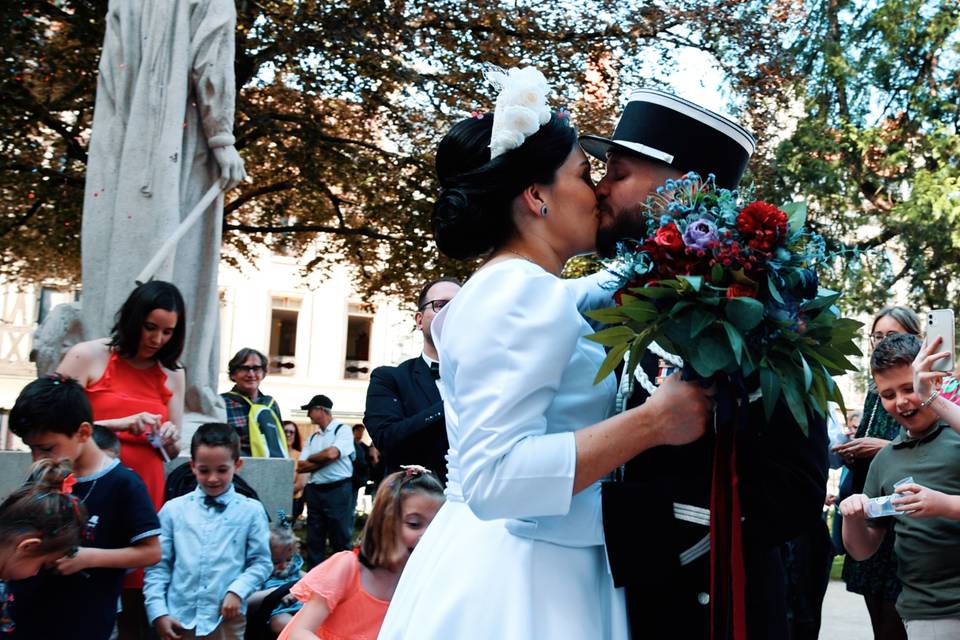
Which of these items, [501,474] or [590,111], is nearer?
[501,474]

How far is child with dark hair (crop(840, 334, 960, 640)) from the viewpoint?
459cm

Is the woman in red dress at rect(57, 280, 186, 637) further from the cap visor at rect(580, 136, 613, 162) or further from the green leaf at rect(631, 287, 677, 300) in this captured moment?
the green leaf at rect(631, 287, 677, 300)

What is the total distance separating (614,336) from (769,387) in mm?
311

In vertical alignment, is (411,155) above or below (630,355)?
above

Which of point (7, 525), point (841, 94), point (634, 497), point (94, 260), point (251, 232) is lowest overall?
point (7, 525)

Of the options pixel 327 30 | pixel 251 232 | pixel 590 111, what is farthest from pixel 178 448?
pixel 251 232

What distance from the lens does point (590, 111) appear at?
14.9 meters

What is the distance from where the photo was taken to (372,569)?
4715mm

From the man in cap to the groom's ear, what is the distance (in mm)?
10510

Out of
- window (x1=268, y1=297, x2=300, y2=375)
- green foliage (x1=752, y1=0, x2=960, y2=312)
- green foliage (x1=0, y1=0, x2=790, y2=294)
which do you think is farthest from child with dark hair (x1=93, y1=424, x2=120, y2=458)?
window (x1=268, y1=297, x2=300, y2=375)

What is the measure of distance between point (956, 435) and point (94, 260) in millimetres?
5452

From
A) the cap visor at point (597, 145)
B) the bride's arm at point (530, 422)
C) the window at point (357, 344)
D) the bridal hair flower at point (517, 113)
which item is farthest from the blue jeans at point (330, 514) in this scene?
the window at point (357, 344)

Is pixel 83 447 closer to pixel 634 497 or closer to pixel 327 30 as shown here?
pixel 634 497

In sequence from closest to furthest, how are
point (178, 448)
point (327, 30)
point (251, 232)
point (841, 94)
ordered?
1. point (178, 448)
2. point (327, 30)
3. point (251, 232)
4. point (841, 94)
